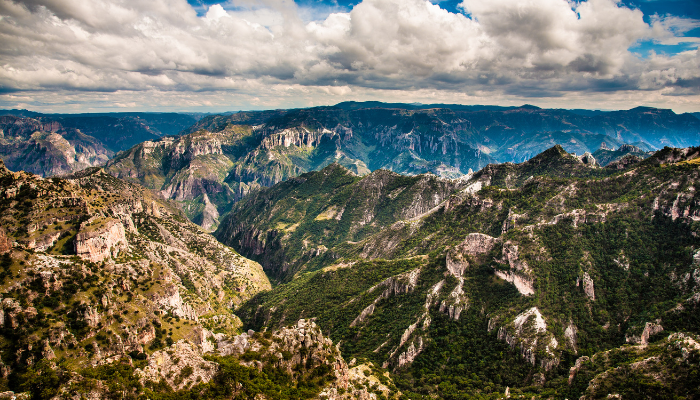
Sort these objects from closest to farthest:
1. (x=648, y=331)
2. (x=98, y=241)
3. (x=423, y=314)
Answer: (x=648, y=331) → (x=423, y=314) → (x=98, y=241)

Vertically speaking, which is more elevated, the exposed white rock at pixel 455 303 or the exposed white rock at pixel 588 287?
the exposed white rock at pixel 588 287

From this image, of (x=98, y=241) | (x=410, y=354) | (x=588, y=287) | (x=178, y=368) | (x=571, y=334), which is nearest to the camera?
(x=178, y=368)

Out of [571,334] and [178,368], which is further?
[571,334]

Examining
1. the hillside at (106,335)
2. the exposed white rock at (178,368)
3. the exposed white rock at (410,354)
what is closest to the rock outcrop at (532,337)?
the exposed white rock at (410,354)

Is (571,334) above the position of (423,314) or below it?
above

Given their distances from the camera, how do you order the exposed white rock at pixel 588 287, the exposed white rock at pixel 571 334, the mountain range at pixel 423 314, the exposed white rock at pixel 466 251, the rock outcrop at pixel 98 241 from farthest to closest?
the exposed white rock at pixel 466 251, the rock outcrop at pixel 98 241, the exposed white rock at pixel 588 287, the exposed white rock at pixel 571 334, the mountain range at pixel 423 314

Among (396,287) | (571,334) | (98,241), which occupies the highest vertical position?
(98,241)

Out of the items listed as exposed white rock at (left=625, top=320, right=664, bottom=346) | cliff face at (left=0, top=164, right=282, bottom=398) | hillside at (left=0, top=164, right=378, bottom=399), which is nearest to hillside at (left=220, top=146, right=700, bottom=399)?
exposed white rock at (left=625, top=320, right=664, bottom=346)

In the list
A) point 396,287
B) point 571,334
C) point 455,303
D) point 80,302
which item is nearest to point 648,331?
point 571,334

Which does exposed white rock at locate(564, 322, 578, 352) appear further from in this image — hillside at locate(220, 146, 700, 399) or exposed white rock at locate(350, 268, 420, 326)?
exposed white rock at locate(350, 268, 420, 326)

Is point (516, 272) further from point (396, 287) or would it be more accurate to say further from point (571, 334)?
point (396, 287)

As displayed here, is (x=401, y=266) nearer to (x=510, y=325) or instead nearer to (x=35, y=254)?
(x=510, y=325)

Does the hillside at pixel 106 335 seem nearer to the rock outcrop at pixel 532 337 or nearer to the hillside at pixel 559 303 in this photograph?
the hillside at pixel 559 303
